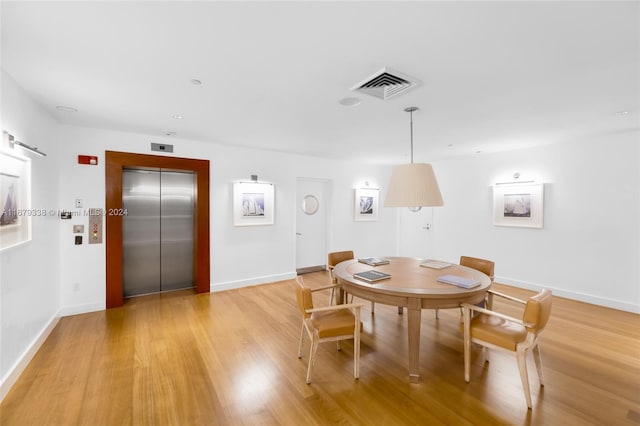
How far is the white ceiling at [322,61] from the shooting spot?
5.24 ft

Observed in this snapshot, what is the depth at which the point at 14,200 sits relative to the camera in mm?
2393

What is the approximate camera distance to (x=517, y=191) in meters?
5.09

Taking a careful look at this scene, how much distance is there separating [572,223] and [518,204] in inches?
32.5

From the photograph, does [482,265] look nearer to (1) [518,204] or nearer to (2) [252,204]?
(1) [518,204]

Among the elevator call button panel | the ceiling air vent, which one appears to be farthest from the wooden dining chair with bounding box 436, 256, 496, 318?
the elevator call button panel

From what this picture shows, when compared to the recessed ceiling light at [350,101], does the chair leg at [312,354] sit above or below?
below

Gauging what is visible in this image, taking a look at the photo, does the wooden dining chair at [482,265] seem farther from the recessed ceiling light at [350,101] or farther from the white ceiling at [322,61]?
the recessed ceiling light at [350,101]

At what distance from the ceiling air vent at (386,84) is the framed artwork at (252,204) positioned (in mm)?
3204

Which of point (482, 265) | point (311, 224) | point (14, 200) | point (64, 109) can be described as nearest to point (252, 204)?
point (311, 224)

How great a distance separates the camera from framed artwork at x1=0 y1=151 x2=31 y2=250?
86.4 inches

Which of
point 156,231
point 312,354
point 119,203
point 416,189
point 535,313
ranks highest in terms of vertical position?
point 416,189

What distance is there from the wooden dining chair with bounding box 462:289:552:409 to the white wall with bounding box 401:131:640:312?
313cm

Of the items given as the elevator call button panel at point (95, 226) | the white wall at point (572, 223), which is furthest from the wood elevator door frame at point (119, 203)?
the white wall at point (572, 223)

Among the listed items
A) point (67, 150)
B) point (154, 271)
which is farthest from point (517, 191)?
point (67, 150)
